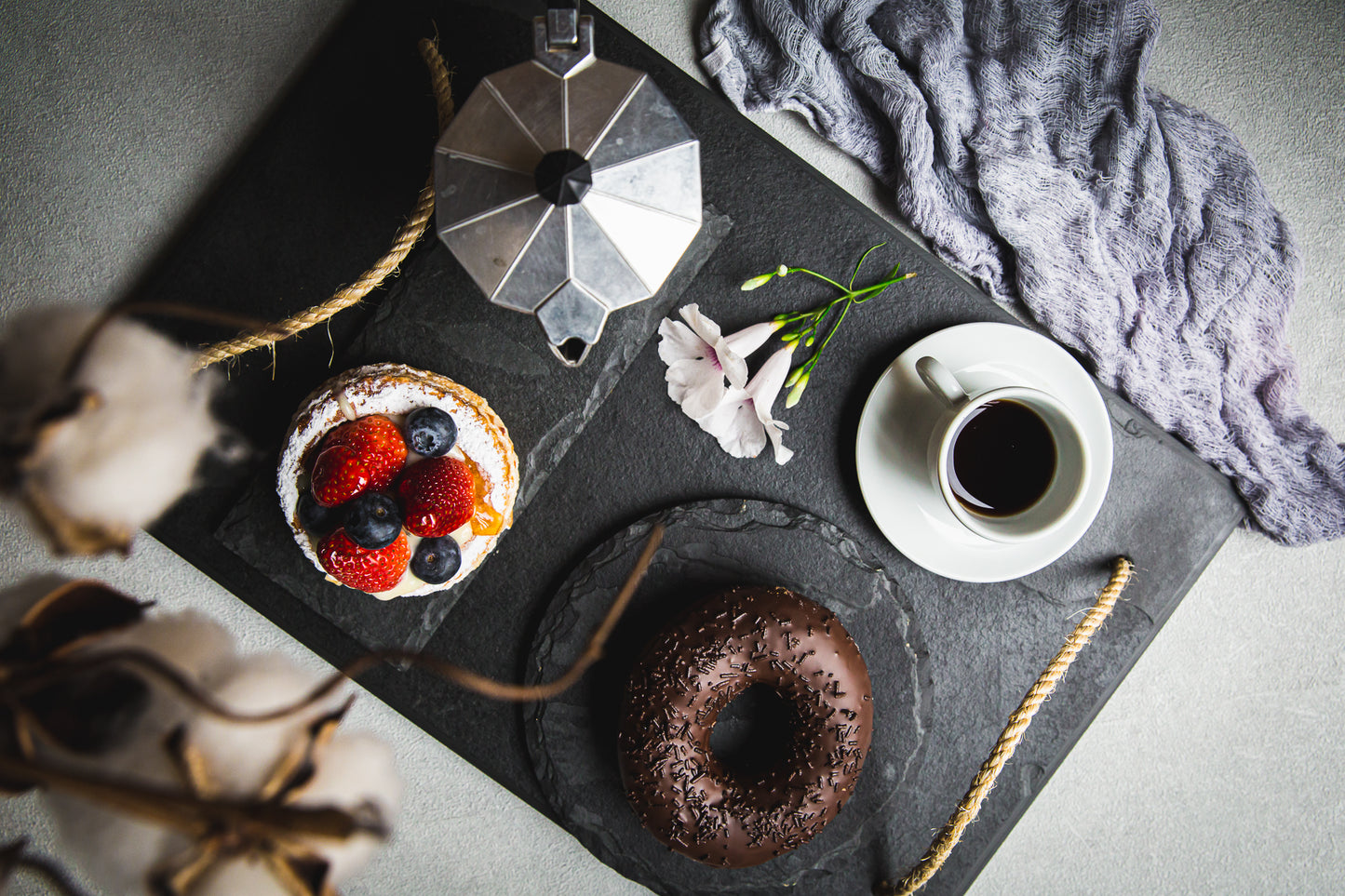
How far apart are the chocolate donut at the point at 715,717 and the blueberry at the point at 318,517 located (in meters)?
0.49

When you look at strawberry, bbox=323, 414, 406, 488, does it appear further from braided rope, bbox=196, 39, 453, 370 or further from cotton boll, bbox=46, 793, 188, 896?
cotton boll, bbox=46, 793, 188, 896

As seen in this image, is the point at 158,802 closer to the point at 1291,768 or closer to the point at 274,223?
the point at 274,223

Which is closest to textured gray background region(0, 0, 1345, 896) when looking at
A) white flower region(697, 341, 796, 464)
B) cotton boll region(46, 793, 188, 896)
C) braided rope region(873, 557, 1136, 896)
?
braided rope region(873, 557, 1136, 896)

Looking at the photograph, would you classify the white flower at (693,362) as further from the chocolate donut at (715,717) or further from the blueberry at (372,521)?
the blueberry at (372,521)

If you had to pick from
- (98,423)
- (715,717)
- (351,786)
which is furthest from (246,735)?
(715,717)

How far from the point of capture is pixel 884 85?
1.27m

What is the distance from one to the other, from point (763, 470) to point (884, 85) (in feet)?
2.14

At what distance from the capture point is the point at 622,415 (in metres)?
1.26

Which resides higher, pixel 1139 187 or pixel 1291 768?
pixel 1139 187

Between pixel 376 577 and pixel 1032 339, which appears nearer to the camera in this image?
pixel 376 577

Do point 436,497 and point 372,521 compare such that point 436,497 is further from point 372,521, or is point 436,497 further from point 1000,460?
point 1000,460

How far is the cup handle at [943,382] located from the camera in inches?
42.3

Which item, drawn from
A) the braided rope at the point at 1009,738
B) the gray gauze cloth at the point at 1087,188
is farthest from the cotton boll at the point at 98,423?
the braided rope at the point at 1009,738

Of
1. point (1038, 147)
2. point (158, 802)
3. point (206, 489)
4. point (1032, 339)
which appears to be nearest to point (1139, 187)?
point (1038, 147)
